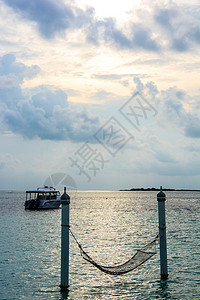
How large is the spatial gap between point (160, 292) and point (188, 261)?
580 cm

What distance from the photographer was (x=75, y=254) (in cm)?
1794

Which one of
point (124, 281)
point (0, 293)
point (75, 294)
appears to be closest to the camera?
point (75, 294)

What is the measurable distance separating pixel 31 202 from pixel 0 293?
52.8m

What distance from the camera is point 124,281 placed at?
40.8 ft

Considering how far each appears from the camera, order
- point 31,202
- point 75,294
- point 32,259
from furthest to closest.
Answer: point 31,202 → point 32,259 → point 75,294

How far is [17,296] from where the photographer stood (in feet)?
36.0

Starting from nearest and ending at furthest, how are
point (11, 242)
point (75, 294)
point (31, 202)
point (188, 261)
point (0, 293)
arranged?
point (75, 294) → point (0, 293) → point (188, 261) → point (11, 242) → point (31, 202)

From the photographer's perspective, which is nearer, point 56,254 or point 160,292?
point 160,292

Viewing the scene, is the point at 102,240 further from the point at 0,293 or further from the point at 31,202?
the point at 31,202

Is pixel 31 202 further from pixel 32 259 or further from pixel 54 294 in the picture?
pixel 54 294

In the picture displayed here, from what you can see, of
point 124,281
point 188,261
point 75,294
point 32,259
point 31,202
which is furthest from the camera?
point 31,202

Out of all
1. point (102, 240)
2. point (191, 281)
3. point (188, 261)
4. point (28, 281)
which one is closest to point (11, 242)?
point (102, 240)

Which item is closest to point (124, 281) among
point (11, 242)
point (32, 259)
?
point (32, 259)

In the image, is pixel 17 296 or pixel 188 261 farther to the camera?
pixel 188 261
